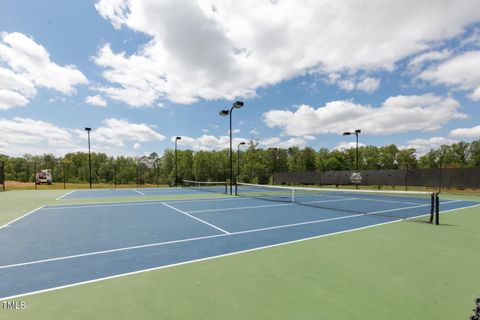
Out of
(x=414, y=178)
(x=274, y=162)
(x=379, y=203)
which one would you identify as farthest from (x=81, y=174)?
(x=414, y=178)

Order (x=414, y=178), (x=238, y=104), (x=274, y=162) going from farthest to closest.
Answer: (x=274, y=162)
(x=414, y=178)
(x=238, y=104)

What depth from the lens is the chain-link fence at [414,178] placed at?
20.3 metres

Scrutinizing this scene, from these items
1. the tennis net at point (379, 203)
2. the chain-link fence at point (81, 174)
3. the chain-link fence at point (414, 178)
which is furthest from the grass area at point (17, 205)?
the chain-link fence at point (414, 178)

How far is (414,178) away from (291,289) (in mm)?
24883

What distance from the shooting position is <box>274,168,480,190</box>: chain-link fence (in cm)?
2030

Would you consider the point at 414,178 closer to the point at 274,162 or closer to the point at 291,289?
the point at 291,289

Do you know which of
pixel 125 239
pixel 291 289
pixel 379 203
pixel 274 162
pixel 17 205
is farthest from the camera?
pixel 274 162

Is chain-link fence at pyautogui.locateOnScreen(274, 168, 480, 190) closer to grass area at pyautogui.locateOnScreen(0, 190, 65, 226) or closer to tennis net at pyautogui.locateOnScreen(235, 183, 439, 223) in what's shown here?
tennis net at pyautogui.locateOnScreen(235, 183, 439, 223)

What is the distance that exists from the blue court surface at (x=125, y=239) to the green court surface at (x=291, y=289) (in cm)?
48

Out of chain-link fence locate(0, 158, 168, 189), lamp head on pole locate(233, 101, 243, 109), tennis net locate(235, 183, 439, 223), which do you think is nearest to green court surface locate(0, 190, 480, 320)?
tennis net locate(235, 183, 439, 223)

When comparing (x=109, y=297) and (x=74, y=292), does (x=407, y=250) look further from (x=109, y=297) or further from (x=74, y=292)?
(x=74, y=292)

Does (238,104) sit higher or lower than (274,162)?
higher

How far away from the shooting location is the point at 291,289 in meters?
3.51

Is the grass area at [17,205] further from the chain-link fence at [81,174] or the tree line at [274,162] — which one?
the tree line at [274,162]
